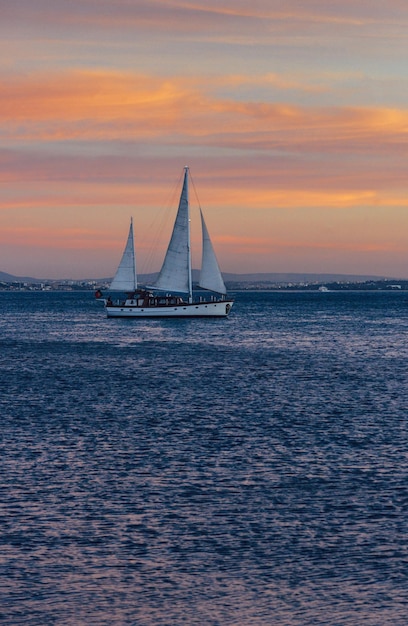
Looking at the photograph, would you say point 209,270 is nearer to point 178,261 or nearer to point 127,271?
point 178,261

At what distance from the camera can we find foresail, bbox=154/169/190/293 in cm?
14650

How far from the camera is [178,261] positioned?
147 m

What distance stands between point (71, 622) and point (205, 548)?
19.1ft

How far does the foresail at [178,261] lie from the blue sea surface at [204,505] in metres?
82.2

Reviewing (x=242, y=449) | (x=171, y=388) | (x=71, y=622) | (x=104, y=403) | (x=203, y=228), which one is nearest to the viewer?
(x=71, y=622)

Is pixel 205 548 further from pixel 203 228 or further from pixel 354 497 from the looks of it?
pixel 203 228

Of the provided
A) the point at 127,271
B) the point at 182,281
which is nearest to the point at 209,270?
the point at 182,281

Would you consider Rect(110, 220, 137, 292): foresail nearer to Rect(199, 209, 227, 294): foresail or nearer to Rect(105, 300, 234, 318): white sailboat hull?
Rect(105, 300, 234, 318): white sailboat hull

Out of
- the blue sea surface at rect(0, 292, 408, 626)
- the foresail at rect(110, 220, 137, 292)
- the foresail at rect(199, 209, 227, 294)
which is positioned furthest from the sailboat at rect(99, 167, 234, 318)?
the blue sea surface at rect(0, 292, 408, 626)

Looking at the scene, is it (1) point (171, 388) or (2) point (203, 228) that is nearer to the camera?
(1) point (171, 388)

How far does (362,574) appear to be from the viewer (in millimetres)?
22234

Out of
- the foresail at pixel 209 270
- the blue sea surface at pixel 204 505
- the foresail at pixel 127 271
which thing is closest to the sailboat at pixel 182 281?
the foresail at pixel 209 270

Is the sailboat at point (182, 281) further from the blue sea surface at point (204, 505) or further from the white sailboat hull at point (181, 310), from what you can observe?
the blue sea surface at point (204, 505)

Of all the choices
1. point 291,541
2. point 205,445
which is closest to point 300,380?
point 205,445
